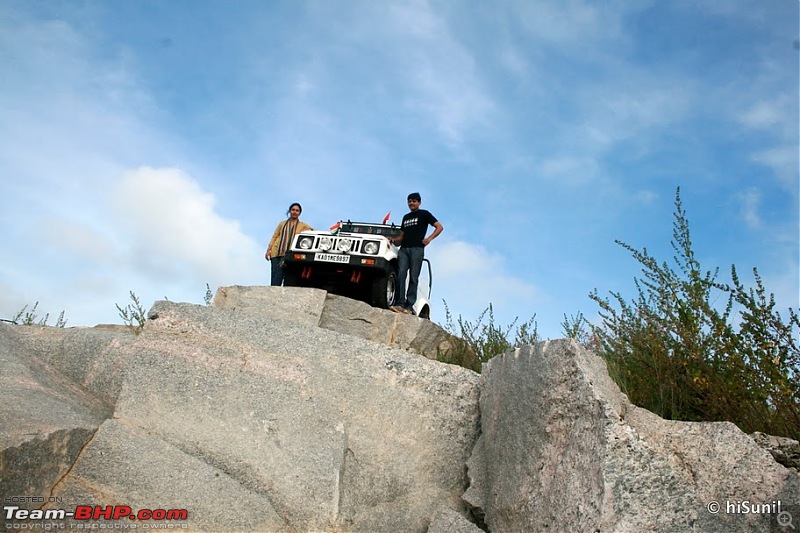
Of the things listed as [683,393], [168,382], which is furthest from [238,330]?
[683,393]

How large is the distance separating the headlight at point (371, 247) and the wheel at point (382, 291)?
41 cm

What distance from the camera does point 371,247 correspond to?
941 cm

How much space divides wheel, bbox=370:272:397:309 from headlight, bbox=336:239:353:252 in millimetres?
610

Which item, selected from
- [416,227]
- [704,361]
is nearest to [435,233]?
[416,227]

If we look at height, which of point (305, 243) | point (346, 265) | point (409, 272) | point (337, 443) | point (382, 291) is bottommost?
point (337, 443)

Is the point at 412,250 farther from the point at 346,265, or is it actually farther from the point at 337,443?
the point at 337,443

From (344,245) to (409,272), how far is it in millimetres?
1075

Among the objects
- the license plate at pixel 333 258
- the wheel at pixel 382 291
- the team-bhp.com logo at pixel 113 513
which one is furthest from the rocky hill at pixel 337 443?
the wheel at pixel 382 291

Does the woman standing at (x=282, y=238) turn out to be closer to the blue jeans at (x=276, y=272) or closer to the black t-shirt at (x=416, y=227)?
the blue jeans at (x=276, y=272)

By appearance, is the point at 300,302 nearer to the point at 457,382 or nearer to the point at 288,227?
the point at 288,227

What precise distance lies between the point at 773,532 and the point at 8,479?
3541 mm

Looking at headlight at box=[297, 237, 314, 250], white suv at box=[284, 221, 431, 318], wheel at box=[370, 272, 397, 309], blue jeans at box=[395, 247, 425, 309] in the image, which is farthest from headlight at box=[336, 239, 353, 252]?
blue jeans at box=[395, 247, 425, 309]

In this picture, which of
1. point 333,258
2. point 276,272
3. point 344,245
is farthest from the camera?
point 276,272

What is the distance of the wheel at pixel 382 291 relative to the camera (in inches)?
373
